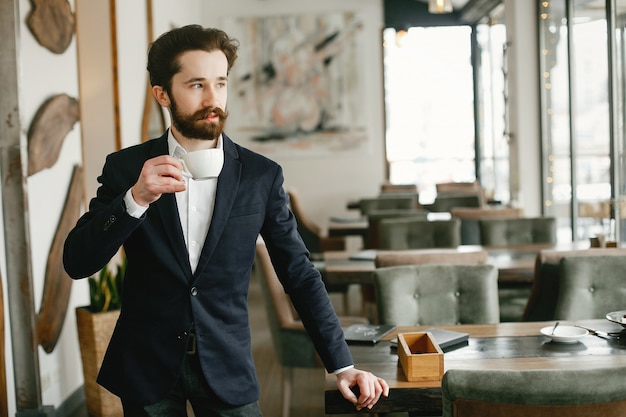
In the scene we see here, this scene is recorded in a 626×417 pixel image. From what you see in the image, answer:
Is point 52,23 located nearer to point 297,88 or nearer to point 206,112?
point 206,112

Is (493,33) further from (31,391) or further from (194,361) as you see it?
(194,361)

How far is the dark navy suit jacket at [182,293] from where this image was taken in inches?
66.4

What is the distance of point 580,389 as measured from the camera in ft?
4.94

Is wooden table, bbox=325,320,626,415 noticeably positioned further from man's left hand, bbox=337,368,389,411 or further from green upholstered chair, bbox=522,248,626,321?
green upholstered chair, bbox=522,248,626,321

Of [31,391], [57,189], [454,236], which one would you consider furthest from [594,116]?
[31,391]

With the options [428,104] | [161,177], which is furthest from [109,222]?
[428,104]

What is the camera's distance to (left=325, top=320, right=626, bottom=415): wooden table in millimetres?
1916

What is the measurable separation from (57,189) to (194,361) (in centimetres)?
265

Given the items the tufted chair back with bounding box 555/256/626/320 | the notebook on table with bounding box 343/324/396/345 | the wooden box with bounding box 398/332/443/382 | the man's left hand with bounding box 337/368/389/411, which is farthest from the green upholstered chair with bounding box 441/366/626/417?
the tufted chair back with bounding box 555/256/626/320

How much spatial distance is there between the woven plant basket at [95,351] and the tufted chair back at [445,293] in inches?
65.1

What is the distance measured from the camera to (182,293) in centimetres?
169

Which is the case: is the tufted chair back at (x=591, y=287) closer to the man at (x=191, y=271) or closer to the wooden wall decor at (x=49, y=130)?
the man at (x=191, y=271)

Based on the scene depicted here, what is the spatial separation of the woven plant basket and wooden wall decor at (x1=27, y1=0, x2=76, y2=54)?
1.40 metres

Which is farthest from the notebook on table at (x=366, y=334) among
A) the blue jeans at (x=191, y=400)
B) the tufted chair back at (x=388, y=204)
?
the tufted chair back at (x=388, y=204)
